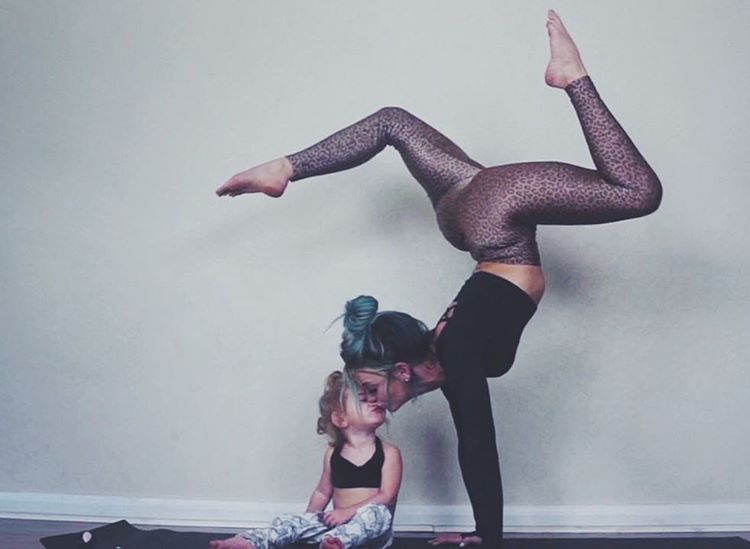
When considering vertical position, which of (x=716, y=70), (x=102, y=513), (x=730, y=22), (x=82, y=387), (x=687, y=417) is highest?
(x=730, y=22)

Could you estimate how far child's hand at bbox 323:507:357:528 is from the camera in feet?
6.21

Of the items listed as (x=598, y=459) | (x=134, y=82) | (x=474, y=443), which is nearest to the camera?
(x=474, y=443)

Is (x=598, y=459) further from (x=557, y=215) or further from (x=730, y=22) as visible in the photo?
(x=730, y=22)

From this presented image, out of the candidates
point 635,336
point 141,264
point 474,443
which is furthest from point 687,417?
point 141,264

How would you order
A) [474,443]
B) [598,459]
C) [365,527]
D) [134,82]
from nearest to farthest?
[474,443] < [365,527] < [598,459] < [134,82]

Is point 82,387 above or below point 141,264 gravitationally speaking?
below

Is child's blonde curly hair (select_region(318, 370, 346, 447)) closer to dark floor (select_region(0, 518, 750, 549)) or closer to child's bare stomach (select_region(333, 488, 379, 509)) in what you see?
child's bare stomach (select_region(333, 488, 379, 509))

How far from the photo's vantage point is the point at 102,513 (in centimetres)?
244

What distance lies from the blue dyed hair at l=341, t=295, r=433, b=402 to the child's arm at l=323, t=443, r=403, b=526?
23 centimetres

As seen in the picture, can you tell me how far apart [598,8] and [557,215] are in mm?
1128

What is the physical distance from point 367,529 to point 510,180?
91cm

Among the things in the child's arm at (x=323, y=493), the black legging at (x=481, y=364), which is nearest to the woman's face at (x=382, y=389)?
the black legging at (x=481, y=364)

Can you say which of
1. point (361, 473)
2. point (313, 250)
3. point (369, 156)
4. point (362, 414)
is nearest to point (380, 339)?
point (362, 414)

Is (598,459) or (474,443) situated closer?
(474,443)
